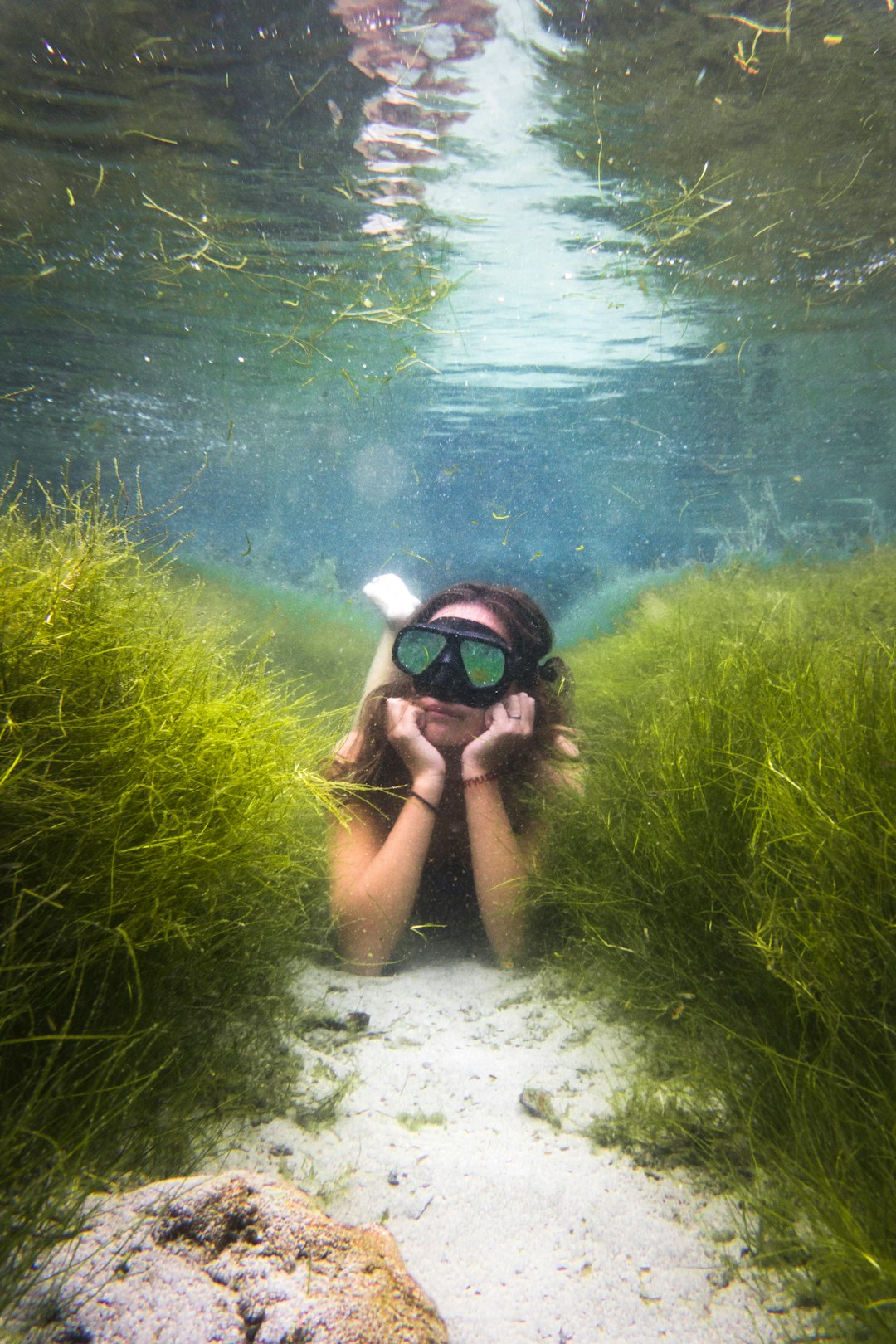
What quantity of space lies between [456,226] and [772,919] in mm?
13916

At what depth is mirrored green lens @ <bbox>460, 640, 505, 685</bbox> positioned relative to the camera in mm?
4078

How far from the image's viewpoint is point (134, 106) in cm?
820

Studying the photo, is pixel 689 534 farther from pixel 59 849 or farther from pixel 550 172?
pixel 59 849

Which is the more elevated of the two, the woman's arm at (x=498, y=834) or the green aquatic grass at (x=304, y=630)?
the green aquatic grass at (x=304, y=630)

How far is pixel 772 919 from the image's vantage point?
1.98m

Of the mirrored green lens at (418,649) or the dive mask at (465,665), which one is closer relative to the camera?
the dive mask at (465,665)

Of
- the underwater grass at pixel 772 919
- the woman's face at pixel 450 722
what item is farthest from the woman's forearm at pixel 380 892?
the underwater grass at pixel 772 919

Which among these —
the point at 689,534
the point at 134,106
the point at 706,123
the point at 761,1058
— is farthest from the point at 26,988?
the point at 689,534

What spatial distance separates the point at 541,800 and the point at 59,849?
2.60 m

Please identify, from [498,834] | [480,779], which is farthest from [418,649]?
[498,834]

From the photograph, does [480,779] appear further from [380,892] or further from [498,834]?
[380,892]

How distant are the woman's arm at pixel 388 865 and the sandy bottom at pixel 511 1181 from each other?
395 millimetres

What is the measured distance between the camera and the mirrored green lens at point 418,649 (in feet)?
14.2

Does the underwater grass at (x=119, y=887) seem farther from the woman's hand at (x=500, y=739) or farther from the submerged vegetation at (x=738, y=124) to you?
the submerged vegetation at (x=738, y=124)
